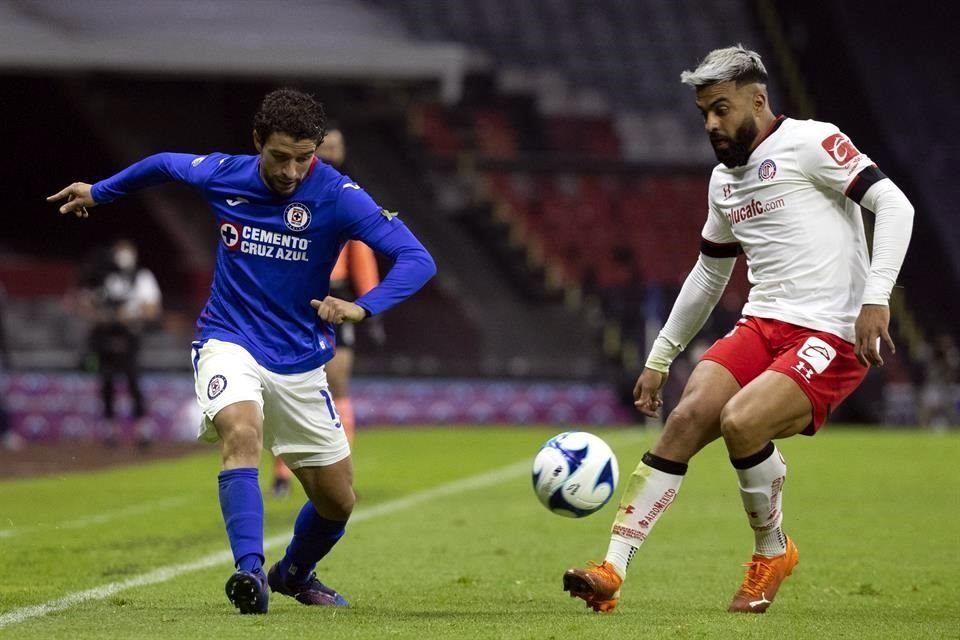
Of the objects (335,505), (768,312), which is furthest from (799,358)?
(335,505)

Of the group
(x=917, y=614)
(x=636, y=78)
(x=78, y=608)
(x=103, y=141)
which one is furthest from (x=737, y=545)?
(x=636, y=78)

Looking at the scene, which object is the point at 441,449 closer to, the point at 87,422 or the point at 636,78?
the point at 87,422

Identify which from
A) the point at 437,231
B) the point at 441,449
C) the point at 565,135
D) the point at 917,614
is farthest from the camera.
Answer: the point at 565,135

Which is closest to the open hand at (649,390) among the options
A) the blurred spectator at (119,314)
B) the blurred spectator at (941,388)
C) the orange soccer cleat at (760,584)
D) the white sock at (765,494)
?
the white sock at (765,494)

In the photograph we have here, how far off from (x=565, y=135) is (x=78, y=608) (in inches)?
1037

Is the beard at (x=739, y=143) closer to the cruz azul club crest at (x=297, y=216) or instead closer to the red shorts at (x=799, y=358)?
the red shorts at (x=799, y=358)

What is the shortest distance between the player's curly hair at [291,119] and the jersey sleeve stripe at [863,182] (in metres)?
1.93

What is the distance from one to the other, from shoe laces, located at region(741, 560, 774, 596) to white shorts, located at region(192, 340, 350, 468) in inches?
63.2

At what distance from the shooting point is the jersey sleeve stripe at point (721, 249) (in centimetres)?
671

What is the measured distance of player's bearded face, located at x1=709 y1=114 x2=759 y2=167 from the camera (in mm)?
6352

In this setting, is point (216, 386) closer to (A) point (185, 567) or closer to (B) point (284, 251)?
(B) point (284, 251)

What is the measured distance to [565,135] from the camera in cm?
3212

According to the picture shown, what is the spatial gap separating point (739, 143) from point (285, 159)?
1.69 metres

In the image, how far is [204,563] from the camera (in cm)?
826
